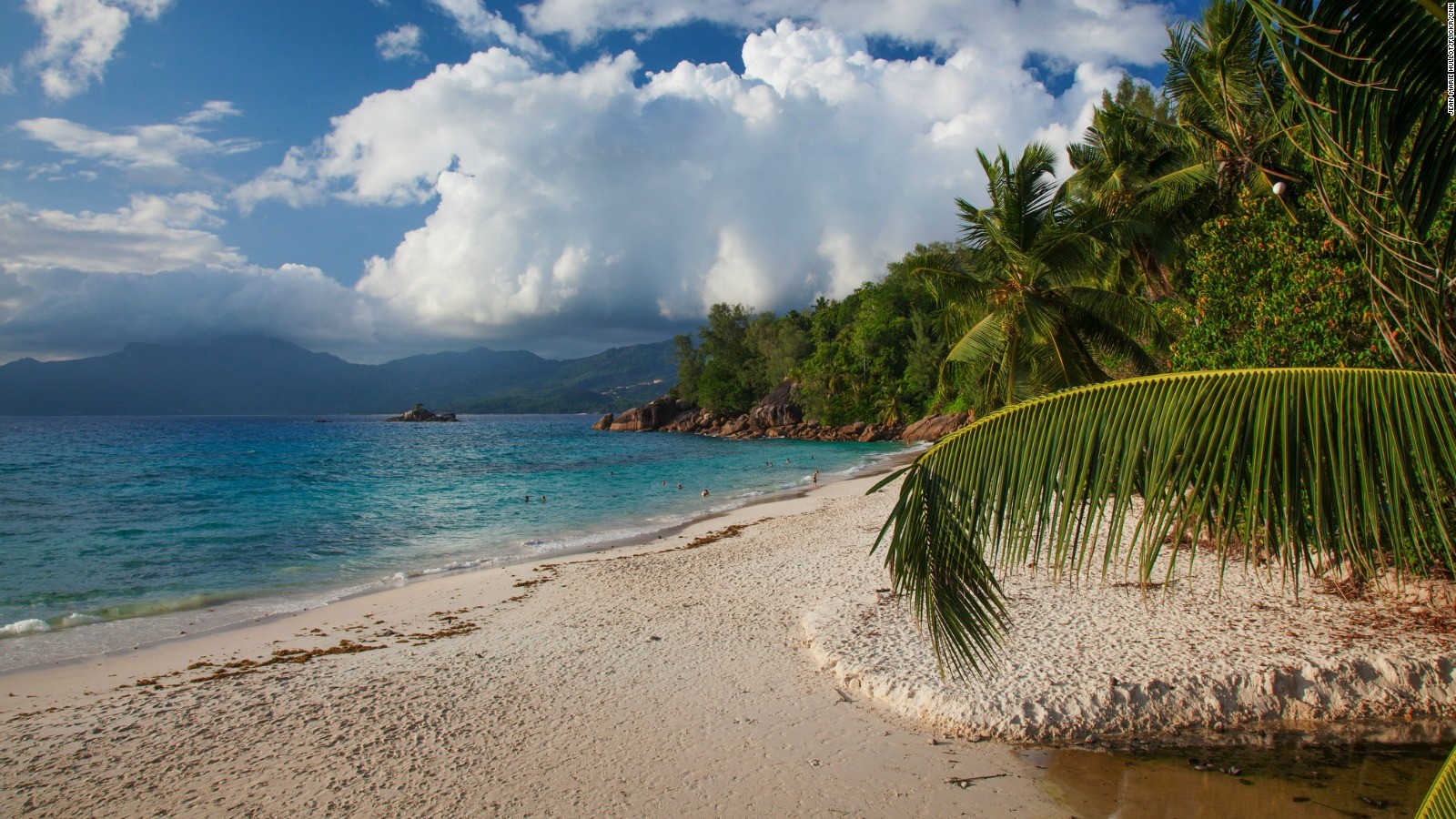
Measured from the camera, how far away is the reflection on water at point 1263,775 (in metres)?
4.80

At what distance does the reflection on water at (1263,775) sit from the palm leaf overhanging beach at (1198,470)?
288 centimetres

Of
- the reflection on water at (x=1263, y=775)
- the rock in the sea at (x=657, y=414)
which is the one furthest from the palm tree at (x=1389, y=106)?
the rock in the sea at (x=657, y=414)

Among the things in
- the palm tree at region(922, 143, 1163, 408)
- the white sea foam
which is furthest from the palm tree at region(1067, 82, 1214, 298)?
the white sea foam

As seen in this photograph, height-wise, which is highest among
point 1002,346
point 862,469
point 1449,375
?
point 1002,346

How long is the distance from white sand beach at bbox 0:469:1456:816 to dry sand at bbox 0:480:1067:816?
0.03 m

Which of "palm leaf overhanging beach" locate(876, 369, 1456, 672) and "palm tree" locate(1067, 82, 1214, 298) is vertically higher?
"palm tree" locate(1067, 82, 1214, 298)

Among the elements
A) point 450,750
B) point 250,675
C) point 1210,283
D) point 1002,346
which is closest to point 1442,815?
point 450,750

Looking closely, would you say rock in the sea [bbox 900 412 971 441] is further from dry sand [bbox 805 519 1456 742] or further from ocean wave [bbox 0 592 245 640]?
ocean wave [bbox 0 592 245 640]

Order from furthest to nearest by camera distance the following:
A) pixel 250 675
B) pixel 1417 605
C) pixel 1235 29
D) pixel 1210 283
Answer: pixel 1210 283
pixel 250 675
pixel 1417 605
pixel 1235 29

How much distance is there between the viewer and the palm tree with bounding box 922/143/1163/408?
1182cm

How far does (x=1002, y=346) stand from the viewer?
12859 millimetres

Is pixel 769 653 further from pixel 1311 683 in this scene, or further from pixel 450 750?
pixel 1311 683

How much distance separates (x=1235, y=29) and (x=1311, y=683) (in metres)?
6.12

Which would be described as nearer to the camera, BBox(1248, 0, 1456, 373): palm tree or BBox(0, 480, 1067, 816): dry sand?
BBox(1248, 0, 1456, 373): palm tree
